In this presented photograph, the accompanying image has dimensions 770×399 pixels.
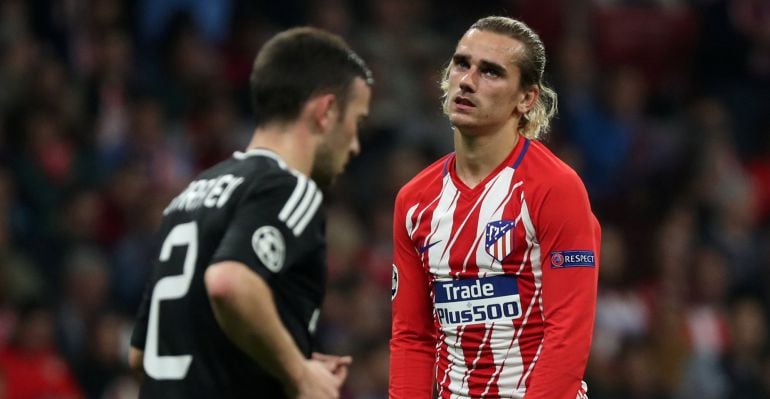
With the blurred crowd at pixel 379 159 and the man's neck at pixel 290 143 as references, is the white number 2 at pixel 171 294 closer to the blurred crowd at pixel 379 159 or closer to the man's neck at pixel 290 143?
the man's neck at pixel 290 143

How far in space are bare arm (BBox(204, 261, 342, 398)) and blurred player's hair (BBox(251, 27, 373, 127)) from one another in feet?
1.97

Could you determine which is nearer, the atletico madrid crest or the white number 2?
the white number 2

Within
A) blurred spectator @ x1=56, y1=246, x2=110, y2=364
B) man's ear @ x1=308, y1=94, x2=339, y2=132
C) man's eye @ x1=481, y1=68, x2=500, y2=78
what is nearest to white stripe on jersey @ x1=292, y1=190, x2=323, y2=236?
man's ear @ x1=308, y1=94, x2=339, y2=132

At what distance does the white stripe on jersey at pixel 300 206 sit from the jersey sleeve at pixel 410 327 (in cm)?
90

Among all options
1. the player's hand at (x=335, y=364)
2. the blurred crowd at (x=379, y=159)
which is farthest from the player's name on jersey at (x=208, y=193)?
the blurred crowd at (x=379, y=159)

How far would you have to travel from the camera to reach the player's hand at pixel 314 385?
381cm

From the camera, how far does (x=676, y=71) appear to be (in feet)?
40.1

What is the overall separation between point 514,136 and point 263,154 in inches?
43.1

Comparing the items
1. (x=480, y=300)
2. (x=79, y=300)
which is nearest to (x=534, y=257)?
(x=480, y=300)

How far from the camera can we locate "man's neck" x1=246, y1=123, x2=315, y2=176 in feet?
13.4

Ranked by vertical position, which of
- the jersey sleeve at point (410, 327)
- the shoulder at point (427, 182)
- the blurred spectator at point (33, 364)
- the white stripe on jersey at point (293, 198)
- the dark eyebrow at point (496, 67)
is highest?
the dark eyebrow at point (496, 67)

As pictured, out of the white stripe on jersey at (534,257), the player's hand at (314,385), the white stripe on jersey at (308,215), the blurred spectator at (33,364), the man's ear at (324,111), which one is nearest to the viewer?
the player's hand at (314,385)

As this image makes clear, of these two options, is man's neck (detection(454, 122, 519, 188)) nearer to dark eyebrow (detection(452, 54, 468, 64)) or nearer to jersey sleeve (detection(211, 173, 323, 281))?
dark eyebrow (detection(452, 54, 468, 64))

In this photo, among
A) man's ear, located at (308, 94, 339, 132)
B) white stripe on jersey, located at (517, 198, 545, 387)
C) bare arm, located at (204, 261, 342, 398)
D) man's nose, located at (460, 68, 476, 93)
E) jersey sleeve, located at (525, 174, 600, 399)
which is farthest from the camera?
man's nose, located at (460, 68, 476, 93)
